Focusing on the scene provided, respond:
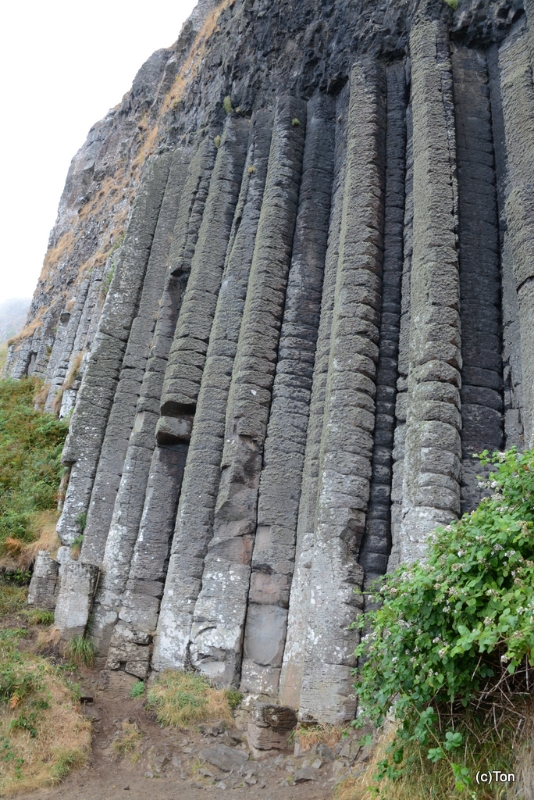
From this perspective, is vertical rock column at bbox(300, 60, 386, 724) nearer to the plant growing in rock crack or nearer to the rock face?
the rock face

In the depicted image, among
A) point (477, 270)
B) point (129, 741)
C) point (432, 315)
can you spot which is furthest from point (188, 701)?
point (477, 270)

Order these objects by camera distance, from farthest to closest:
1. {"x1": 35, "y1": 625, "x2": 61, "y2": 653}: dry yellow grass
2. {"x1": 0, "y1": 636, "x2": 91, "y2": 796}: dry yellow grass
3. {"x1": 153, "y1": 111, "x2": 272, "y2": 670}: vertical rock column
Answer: {"x1": 35, "y1": 625, "x2": 61, "y2": 653}: dry yellow grass < {"x1": 153, "y1": 111, "x2": 272, "y2": 670}: vertical rock column < {"x1": 0, "y1": 636, "x2": 91, "y2": 796}: dry yellow grass

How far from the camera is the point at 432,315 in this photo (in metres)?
9.85

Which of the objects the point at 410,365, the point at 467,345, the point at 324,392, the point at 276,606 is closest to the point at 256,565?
the point at 276,606

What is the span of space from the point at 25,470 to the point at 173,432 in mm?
6339

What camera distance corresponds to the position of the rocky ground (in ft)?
26.0

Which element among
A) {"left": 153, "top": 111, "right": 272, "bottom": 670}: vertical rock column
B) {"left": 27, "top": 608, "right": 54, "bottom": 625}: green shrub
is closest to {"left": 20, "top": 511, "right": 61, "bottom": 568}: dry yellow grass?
{"left": 27, "top": 608, "right": 54, "bottom": 625}: green shrub

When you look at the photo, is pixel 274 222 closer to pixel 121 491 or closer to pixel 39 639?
pixel 121 491

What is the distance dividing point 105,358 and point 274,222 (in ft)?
17.1

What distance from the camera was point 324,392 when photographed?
37.2ft

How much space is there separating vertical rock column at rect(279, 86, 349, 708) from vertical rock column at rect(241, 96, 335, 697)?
18 centimetres

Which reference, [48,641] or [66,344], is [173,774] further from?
[66,344]

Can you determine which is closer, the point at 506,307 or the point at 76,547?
the point at 506,307

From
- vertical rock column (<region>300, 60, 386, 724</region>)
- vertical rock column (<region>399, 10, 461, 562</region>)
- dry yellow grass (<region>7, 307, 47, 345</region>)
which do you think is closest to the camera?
vertical rock column (<region>399, 10, 461, 562</region>)
